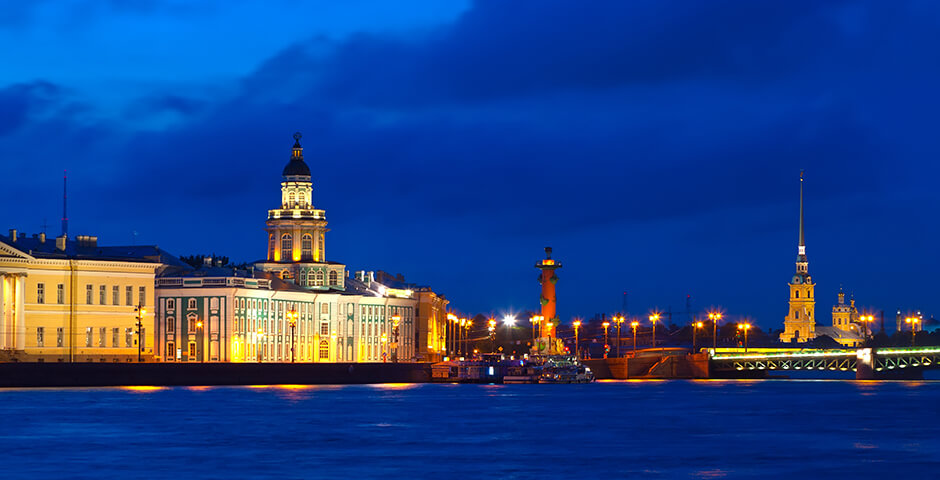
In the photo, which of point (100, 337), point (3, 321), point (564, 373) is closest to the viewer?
point (3, 321)

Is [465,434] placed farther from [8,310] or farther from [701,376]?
[701,376]

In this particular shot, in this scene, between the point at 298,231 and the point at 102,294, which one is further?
the point at 298,231

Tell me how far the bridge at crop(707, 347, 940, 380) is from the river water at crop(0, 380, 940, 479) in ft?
197

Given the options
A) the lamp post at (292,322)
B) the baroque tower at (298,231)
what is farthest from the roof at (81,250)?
the baroque tower at (298,231)

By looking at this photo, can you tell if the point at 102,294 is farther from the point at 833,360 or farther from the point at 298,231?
the point at 833,360

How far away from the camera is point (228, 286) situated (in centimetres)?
15412

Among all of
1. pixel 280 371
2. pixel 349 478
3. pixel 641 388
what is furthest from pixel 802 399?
pixel 349 478

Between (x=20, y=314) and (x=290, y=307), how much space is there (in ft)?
113

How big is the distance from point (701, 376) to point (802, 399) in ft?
218

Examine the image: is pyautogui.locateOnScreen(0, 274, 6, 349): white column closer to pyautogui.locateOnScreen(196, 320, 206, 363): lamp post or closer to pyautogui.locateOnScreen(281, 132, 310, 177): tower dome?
pyautogui.locateOnScreen(196, 320, 206, 363): lamp post

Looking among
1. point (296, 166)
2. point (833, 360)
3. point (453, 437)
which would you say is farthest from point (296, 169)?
point (453, 437)

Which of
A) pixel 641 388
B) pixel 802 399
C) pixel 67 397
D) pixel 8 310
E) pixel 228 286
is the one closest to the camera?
pixel 67 397

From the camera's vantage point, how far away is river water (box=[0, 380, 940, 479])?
57125mm

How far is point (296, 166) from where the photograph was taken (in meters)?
179
